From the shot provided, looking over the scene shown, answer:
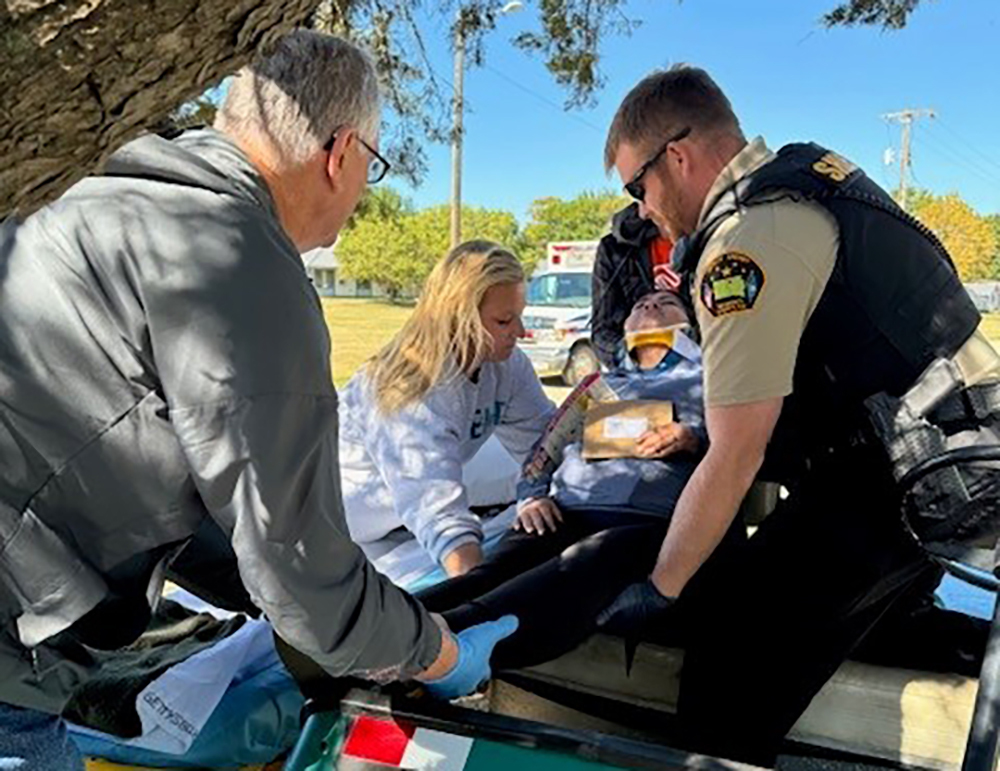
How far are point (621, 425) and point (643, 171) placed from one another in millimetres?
875

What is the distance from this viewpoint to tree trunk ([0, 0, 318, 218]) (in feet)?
2.70

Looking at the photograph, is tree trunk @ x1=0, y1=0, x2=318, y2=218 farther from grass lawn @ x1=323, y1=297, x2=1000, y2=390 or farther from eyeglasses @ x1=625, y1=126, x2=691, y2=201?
grass lawn @ x1=323, y1=297, x2=1000, y2=390

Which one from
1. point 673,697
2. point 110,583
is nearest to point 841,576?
point 673,697

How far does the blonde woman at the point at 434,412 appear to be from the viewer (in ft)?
10.1

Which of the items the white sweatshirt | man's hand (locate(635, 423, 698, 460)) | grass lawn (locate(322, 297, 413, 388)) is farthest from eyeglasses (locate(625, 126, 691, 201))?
grass lawn (locate(322, 297, 413, 388))

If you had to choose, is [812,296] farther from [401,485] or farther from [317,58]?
[401,485]

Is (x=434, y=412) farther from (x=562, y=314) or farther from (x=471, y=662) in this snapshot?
(x=562, y=314)

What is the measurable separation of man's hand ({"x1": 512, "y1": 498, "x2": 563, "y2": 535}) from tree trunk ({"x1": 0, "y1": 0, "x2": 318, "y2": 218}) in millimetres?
2118

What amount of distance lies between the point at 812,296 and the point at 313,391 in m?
1.21

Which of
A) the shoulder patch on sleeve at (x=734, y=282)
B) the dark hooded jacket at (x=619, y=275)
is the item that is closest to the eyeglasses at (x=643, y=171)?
the shoulder patch on sleeve at (x=734, y=282)

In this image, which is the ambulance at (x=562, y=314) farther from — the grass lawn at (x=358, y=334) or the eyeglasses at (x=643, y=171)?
the eyeglasses at (x=643, y=171)

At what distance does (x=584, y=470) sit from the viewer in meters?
3.05

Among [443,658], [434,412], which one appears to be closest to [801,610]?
[443,658]

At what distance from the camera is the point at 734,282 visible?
6.82 feet
